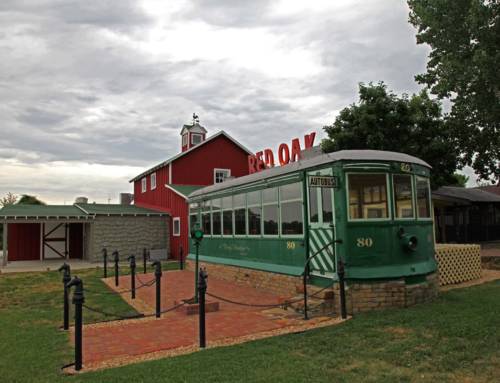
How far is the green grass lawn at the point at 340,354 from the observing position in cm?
496

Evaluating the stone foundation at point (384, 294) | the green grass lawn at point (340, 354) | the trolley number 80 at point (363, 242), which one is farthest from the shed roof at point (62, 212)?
the trolley number 80 at point (363, 242)

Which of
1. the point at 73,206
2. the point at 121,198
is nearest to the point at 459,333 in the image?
the point at 73,206

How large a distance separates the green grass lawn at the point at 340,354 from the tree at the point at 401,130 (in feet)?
38.9

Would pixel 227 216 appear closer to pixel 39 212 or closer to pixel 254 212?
pixel 254 212

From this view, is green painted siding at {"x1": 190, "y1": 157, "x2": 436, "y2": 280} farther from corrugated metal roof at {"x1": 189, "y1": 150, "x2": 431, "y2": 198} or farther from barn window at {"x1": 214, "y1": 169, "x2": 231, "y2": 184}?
barn window at {"x1": 214, "y1": 169, "x2": 231, "y2": 184}

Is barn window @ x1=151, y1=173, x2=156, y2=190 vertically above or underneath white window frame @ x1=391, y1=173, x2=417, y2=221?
above

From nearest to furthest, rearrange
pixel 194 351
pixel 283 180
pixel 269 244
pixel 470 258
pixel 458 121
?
pixel 194 351 → pixel 283 180 → pixel 269 244 → pixel 470 258 → pixel 458 121

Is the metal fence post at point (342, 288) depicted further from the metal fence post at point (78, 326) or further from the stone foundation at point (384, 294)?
the metal fence post at point (78, 326)

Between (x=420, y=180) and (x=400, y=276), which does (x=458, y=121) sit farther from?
(x=400, y=276)

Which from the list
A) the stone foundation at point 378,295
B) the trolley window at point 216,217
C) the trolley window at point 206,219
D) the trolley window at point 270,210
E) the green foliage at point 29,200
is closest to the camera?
the stone foundation at point 378,295

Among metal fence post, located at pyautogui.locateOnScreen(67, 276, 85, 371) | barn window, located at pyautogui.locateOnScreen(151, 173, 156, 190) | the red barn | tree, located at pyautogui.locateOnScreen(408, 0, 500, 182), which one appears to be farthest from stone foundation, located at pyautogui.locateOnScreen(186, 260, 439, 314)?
barn window, located at pyautogui.locateOnScreen(151, 173, 156, 190)

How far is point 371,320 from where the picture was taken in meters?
7.38

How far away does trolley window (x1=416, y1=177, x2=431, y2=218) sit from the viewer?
9141mm

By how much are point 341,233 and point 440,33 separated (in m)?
11.8
